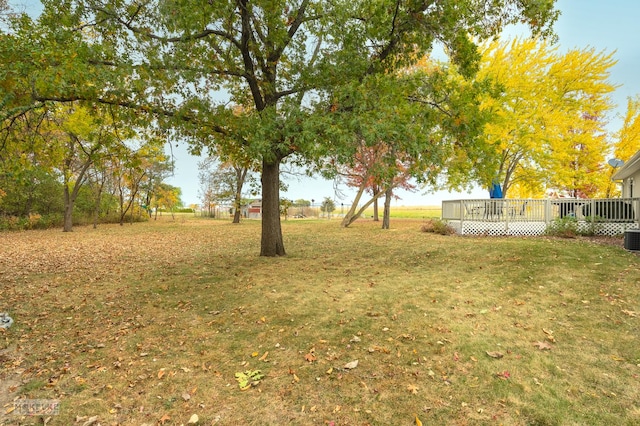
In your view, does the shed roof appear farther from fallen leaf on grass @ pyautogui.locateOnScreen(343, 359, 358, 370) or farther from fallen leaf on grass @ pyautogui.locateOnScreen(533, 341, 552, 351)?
fallen leaf on grass @ pyautogui.locateOnScreen(343, 359, 358, 370)

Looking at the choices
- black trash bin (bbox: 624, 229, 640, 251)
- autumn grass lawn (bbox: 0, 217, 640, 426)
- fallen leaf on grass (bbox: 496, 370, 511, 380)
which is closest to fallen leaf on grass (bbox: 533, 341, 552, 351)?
autumn grass lawn (bbox: 0, 217, 640, 426)

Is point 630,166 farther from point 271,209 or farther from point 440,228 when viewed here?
point 271,209

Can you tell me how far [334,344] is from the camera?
13.8 feet

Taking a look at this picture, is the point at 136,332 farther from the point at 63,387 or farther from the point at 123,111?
the point at 123,111

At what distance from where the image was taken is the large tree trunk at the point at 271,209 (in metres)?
9.30

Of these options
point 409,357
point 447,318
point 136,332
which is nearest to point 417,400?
point 409,357

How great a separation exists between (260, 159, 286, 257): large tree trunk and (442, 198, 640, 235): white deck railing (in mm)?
9863

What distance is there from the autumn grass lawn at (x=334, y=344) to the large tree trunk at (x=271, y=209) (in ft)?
5.79

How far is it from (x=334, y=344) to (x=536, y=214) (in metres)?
14.0

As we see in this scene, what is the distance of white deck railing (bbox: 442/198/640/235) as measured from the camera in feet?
42.2

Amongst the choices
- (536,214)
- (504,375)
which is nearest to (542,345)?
(504,375)

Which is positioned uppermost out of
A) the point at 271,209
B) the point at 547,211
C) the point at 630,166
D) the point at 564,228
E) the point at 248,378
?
the point at 630,166

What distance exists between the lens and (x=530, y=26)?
7.91 m

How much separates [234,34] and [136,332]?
730 cm
